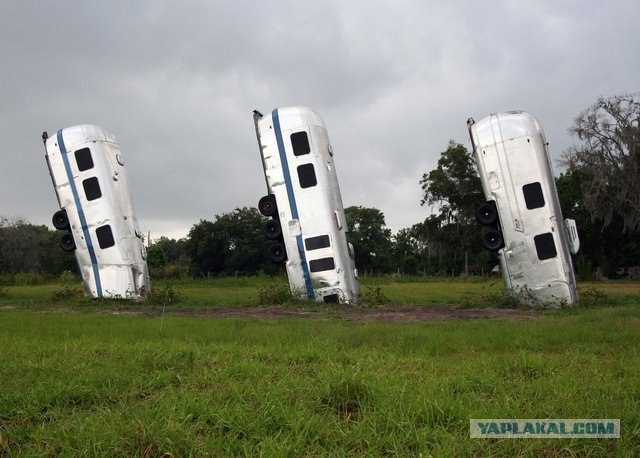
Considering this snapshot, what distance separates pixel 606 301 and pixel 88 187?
16.4 metres

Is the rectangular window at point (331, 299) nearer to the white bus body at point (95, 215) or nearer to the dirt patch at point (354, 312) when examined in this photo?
the dirt patch at point (354, 312)

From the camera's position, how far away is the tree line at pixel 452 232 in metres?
36.5

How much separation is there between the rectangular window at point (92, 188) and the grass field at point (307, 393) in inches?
424

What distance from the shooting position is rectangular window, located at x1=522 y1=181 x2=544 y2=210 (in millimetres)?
15672

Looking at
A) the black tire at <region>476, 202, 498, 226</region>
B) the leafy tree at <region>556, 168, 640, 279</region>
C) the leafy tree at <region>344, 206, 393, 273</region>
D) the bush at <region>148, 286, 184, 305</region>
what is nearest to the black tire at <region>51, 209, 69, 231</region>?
the bush at <region>148, 286, 184, 305</region>

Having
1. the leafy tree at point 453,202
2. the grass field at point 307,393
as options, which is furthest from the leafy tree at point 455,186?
the grass field at point 307,393

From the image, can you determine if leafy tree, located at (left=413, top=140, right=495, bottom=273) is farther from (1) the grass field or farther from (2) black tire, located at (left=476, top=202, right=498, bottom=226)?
(1) the grass field

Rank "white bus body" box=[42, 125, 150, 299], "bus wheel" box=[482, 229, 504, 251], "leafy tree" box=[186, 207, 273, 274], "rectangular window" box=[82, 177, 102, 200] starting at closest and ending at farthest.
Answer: "bus wheel" box=[482, 229, 504, 251] < "white bus body" box=[42, 125, 150, 299] < "rectangular window" box=[82, 177, 102, 200] < "leafy tree" box=[186, 207, 273, 274]

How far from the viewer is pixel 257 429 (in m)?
4.05

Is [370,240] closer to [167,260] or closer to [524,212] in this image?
[167,260]

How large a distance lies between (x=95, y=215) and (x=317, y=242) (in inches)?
290

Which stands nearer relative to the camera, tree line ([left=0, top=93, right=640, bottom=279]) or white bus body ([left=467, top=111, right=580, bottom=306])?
white bus body ([left=467, top=111, right=580, bottom=306])

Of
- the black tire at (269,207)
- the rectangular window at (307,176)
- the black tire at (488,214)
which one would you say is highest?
the rectangular window at (307,176)

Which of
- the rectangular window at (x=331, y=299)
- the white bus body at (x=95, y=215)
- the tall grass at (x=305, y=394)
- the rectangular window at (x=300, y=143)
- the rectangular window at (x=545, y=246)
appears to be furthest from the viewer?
the white bus body at (x=95, y=215)
